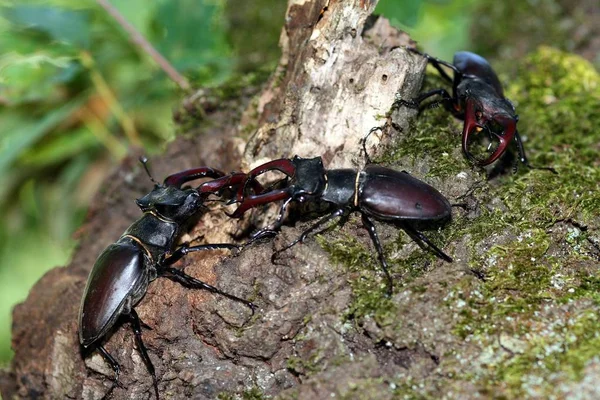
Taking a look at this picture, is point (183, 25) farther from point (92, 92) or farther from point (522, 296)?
point (522, 296)

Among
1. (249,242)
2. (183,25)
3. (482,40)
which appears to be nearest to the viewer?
(249,242)

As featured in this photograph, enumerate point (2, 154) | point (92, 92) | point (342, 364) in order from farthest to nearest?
point (92, 92)
point (2, 154)
point (342, 364)

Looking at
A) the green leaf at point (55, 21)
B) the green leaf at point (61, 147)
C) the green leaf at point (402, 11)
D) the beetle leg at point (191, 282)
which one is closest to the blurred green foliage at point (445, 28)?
the green leaf at point (402, 11)

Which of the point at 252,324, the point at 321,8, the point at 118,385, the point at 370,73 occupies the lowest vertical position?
the point at 118,385

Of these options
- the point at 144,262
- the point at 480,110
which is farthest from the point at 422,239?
the point at 144,262

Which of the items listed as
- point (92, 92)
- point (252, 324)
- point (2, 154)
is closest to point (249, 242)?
point (252, 324)

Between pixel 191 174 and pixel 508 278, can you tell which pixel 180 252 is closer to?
pixel 191 174
